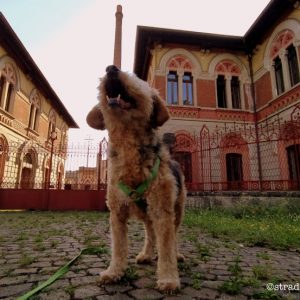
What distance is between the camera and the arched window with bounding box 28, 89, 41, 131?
1933 cm

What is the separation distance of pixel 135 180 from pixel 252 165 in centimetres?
1295

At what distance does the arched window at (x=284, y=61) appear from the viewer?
13438 mm

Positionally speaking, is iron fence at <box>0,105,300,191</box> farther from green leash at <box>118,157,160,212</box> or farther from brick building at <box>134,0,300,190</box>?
green leash at <box>118,157,160,212</box>

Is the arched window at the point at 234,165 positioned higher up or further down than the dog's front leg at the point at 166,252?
higher up

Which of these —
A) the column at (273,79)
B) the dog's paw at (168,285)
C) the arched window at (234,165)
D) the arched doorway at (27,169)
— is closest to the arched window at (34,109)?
the arched doorway at (27,169)

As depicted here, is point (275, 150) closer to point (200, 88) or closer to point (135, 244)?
point (200, 88)

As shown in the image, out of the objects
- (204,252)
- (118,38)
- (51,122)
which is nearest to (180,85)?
(118,38)

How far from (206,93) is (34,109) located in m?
13.4

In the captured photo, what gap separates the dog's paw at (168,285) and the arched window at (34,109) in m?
19.4

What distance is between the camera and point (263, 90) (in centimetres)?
1570

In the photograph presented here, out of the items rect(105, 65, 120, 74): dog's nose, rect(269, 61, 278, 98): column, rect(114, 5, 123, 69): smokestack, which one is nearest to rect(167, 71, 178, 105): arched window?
rect(114, 5, 123, 69): smokestack

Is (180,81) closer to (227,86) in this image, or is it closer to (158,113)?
(227,86)

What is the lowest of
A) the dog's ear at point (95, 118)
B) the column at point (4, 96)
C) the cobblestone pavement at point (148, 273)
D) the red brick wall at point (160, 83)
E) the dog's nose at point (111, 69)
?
the cobblestone pavement at point (148, 273)

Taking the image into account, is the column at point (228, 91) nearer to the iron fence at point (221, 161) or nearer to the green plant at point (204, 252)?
the iron fence at point (221, 161)
